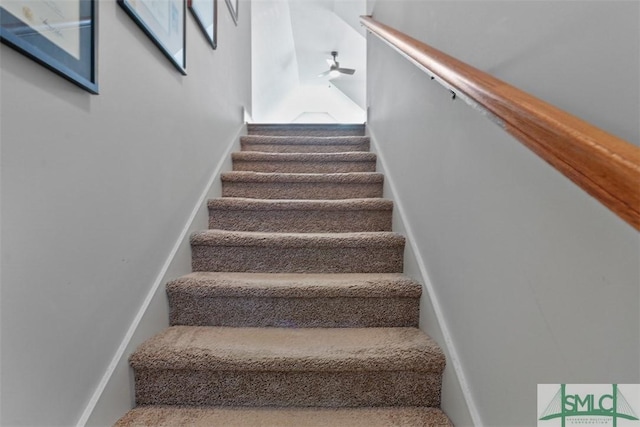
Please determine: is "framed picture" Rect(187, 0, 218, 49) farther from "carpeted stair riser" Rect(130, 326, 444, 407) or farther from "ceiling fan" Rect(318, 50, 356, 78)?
"ceiling fan" Rect(318, 50, 356, 78)

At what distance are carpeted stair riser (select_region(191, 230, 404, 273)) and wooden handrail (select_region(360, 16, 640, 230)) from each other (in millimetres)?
815

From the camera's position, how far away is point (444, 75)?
2.62ft

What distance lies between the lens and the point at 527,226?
625 mm

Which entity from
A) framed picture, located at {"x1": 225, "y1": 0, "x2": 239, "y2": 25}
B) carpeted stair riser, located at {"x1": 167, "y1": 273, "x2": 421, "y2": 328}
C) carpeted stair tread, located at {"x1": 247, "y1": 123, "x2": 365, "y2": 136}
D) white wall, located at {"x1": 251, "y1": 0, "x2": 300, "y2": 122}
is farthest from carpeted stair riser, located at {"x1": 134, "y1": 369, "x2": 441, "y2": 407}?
white wall, located at {"x1": 251, "y1": 0, "x2": 300, "y2": 122}

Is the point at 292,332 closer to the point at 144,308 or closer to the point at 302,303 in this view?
the point at 302,303

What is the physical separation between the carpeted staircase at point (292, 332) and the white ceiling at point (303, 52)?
3031 mm

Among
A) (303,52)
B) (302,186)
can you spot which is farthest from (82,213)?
(303,52)

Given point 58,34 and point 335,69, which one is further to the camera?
point 335,69

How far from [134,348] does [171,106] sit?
861mm

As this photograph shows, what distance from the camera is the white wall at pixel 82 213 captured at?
0.61 metres

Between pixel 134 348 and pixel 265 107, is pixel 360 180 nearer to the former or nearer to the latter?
pixel 134 348

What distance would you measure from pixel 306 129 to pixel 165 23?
62.3 inches

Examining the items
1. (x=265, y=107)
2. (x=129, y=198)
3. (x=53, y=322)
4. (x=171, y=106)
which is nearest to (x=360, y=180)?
(x=171, y=106)

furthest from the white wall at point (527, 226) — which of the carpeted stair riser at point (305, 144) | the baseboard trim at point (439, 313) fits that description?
the carpeted stair riser at point (305, 144)
